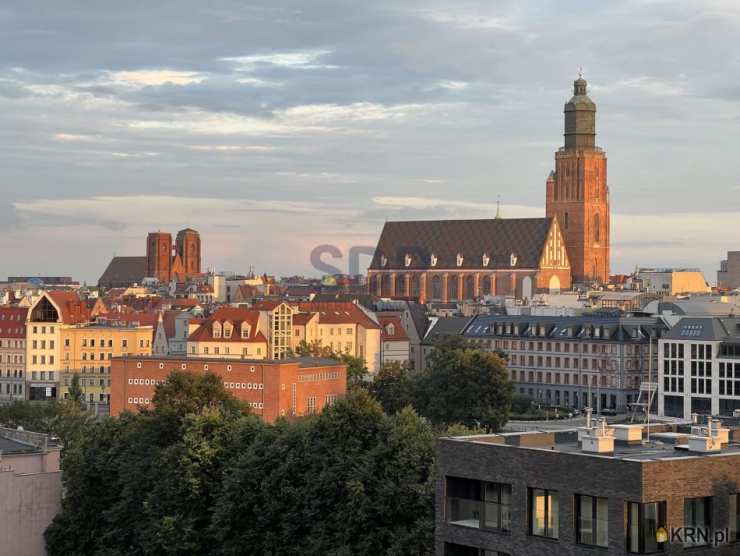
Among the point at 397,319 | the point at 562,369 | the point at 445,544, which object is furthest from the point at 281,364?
the point at 445,544

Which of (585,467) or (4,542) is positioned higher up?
(585,467)

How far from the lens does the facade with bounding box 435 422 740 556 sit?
1337 inches

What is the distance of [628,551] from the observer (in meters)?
33.9

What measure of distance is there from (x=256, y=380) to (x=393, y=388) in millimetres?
14562

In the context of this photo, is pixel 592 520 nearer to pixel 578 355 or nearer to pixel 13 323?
pixel 578 355

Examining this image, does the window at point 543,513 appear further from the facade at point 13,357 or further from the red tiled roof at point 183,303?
the red tiled roof at point 183,303

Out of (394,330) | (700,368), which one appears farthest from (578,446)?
(394,330)

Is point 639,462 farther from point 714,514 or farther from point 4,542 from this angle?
point 4,542

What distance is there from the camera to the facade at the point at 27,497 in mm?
65750

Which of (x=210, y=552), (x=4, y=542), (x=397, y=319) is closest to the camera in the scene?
(x=210, y=552)

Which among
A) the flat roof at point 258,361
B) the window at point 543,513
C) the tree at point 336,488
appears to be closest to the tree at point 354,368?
the flat roof at point 258,361

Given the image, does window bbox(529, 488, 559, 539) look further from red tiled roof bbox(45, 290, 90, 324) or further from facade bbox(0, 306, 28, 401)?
red tiled roof bbox(45, 290, 90, 324)

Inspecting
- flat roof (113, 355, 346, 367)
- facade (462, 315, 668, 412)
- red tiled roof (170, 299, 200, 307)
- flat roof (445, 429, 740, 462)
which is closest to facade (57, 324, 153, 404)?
flat roof (113, 355, 346, 367)

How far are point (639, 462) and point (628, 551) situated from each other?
7.00 ft
